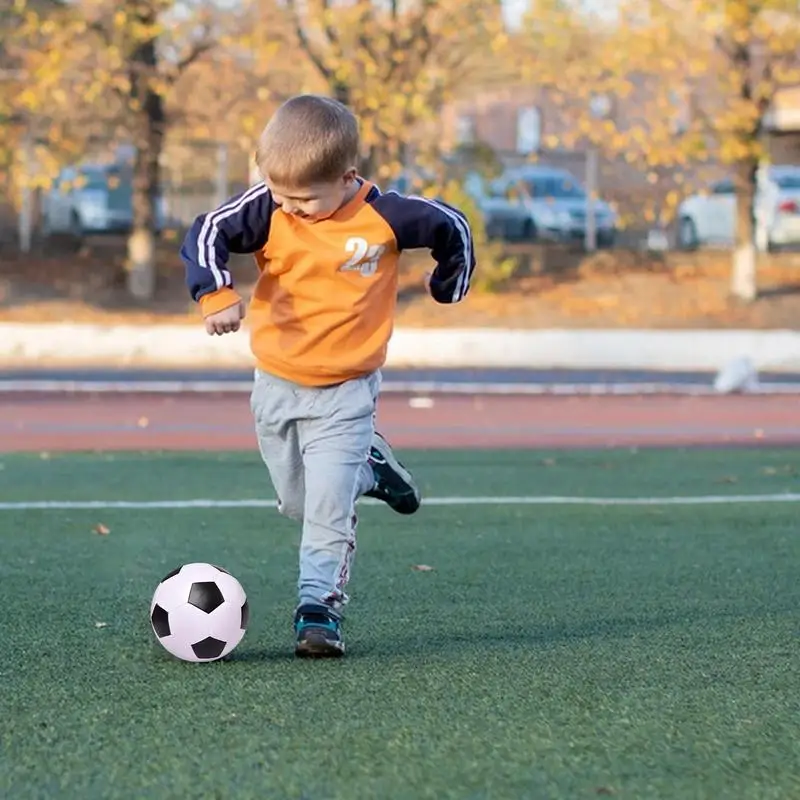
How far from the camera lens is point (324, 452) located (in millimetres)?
5168

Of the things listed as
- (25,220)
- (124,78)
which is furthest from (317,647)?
(25,220)

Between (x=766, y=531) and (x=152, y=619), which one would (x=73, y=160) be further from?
(x=152, y=619)

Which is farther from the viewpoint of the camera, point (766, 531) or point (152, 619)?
point (766, 531)

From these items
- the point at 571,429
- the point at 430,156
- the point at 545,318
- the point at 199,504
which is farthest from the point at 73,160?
the point at 199,504

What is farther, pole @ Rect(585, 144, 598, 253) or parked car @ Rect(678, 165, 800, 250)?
parked car @ Rect(678, 165, 800, 250)

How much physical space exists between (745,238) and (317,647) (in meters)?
23.1

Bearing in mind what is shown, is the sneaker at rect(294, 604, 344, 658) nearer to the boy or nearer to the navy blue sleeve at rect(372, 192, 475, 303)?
the boy

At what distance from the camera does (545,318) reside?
25.8 m

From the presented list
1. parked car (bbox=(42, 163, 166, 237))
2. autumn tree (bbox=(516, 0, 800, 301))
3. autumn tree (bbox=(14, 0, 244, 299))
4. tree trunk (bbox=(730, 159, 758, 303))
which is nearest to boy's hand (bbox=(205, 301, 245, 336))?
autumn tree (bbox=(14, 0, 244, 299))

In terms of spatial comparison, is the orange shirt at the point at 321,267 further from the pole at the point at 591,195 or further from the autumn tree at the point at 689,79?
the pole at the point at 591,195

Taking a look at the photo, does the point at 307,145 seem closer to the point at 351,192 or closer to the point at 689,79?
the point at 351,192

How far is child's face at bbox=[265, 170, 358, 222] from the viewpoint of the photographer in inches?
193

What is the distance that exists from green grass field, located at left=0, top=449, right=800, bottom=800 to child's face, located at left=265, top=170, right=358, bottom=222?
1333 millimetres

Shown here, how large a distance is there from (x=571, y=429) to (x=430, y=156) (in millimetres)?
13524
